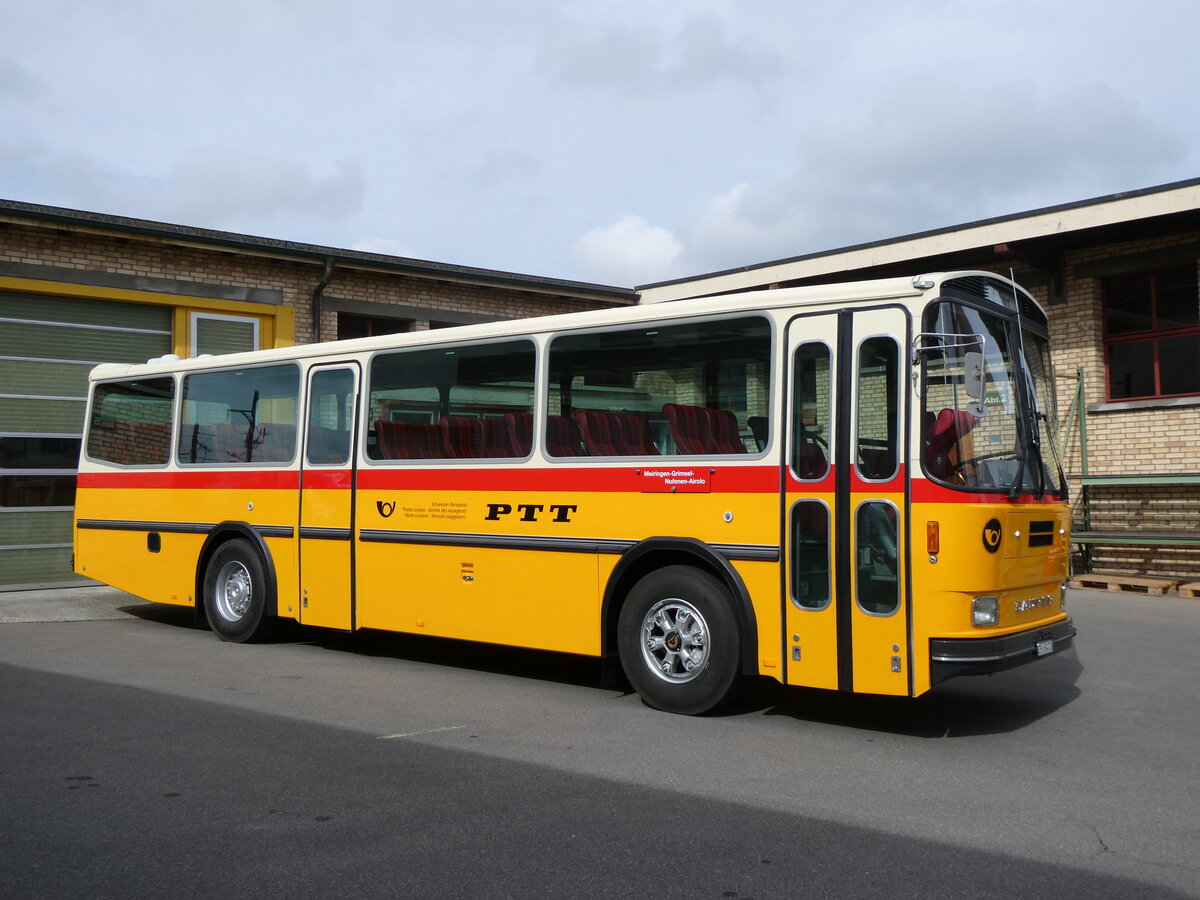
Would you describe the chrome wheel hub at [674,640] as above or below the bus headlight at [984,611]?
below

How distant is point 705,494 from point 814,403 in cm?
90

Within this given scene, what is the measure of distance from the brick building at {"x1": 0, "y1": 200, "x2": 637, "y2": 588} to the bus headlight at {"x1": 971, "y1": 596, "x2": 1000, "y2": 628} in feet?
41.5

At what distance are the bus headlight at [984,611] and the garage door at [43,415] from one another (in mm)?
12472

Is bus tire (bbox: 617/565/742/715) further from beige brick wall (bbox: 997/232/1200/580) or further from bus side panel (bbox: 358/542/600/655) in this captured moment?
beige brick wall (bbox: 997/232/1200/580)

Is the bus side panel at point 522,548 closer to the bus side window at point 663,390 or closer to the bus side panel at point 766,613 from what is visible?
the bus side panel at point 766,613

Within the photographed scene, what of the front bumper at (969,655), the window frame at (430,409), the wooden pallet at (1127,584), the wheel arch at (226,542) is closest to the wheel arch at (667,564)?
the front bumper at (969,655)

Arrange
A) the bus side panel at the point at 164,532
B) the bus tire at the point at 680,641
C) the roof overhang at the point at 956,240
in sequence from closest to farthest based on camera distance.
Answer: the bus tire at the point at 680,641, the bus side panel at the point at 164,532, the roof overhang at the point at 956,240

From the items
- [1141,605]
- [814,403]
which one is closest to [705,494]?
[814,403]

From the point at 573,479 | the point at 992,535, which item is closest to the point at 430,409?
the point at 573,479

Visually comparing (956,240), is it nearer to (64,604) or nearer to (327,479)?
(327,479)

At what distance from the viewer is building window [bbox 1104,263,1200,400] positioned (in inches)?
612

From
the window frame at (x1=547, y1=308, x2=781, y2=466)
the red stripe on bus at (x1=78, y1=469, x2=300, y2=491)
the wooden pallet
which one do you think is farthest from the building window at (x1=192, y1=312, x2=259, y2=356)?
the wooden pallet

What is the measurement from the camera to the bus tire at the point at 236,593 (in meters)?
10.5

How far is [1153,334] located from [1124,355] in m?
0.50
